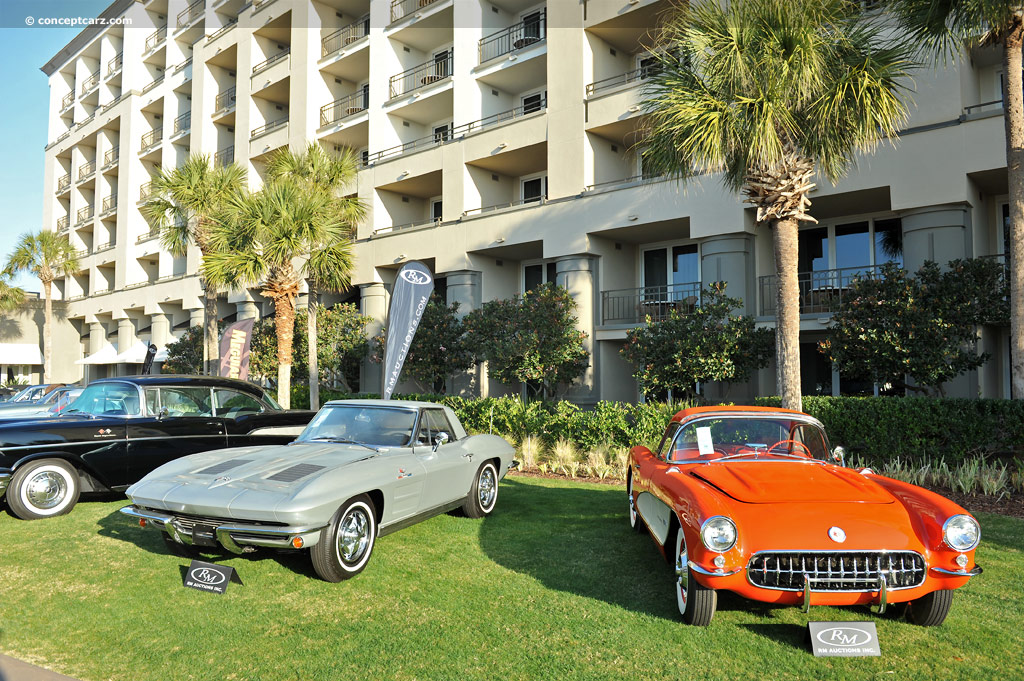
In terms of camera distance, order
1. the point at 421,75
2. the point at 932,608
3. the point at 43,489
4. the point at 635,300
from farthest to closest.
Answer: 1. the point at 421,75
2. the point at 635,300
3. the point at 43,489
4. the point at 932,608

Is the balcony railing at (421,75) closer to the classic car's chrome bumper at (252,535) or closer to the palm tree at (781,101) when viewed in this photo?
the palm tree at (781,101)

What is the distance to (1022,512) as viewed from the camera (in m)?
7.70

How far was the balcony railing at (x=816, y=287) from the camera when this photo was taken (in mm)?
14961

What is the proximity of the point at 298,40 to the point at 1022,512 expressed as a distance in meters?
27.8

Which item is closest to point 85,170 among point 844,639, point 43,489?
point 43,489

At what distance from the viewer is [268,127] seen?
28016 mm

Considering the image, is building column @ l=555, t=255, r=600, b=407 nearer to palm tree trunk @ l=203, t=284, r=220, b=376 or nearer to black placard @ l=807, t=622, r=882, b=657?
palm tree trunk @ l=203, t=284, r=220, b=376

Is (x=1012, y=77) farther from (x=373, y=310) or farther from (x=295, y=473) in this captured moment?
(x=373, y=310)

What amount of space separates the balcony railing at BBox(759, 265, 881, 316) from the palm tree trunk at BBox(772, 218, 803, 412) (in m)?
5.31

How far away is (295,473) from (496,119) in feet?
60.4

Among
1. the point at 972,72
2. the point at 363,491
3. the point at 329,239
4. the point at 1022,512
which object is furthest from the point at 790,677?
the point at 329,239

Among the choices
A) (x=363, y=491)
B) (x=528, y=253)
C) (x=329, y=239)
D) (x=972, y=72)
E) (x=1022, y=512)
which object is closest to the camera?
(x=363, y=491)

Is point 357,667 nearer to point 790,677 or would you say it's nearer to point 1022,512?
point 790,677

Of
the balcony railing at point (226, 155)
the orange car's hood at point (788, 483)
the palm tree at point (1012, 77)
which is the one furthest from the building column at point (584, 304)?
the balcony railing at point (226, 155)
